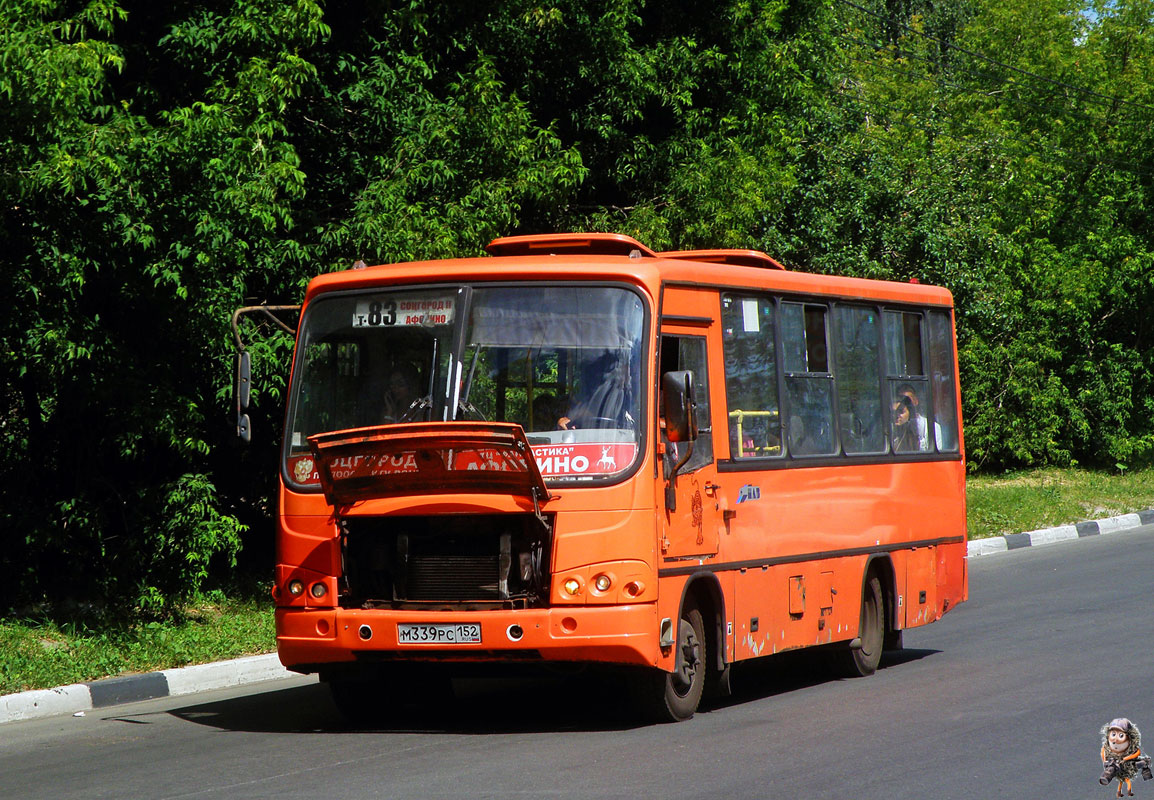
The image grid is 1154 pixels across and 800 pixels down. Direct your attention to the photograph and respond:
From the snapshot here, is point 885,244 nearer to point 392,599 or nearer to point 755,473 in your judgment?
point 755,473

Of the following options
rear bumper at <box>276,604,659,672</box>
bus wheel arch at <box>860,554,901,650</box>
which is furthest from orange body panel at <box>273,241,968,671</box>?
bus wheel arch at <box>860,554,901,650</box>

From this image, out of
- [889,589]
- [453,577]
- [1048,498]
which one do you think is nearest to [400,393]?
[453,577]

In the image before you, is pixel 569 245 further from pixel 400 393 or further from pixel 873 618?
pixel 873 618

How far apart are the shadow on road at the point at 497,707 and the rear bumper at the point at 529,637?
0.45 m

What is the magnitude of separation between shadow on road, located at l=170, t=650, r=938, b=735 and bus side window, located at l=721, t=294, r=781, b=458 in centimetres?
171

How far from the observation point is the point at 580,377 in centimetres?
866

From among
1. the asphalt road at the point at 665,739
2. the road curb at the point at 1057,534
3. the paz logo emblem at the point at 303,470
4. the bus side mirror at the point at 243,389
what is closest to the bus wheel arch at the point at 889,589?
the asphalt road at the point at 665,739

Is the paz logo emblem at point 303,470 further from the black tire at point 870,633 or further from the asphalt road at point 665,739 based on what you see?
the black tire at point 870,633

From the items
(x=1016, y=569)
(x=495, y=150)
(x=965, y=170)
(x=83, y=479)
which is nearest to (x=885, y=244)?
(x=965, y=170)

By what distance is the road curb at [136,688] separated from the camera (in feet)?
33.4

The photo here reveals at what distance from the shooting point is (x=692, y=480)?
30.0 feet

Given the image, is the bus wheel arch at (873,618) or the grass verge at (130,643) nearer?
the grass verge at (130,643)

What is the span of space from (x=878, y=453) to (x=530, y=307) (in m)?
3.97

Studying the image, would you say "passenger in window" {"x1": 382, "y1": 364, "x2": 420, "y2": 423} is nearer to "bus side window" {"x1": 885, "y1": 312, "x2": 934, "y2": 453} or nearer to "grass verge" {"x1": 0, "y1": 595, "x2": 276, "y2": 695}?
"grass verge" {"x1": 0, "y1": 595, "x2": 276, "y2": 695}
